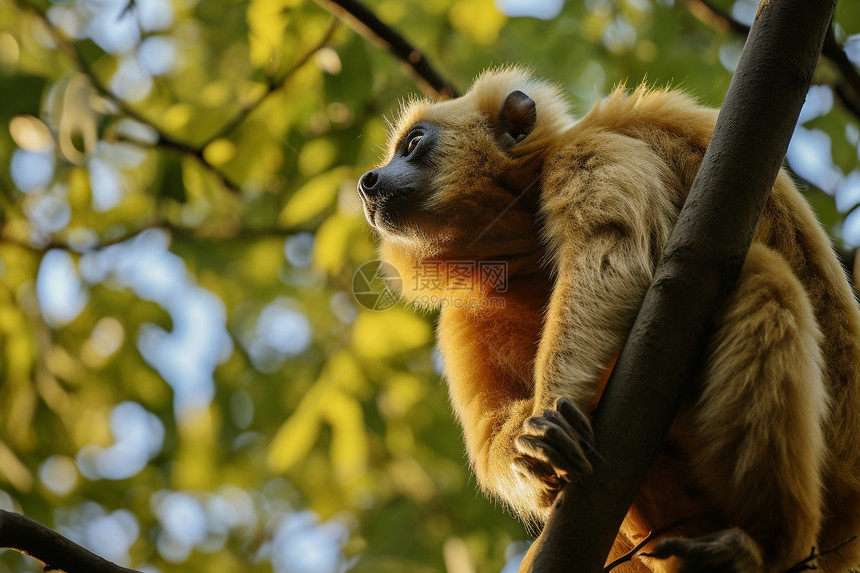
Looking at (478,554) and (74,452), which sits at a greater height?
(478,554)

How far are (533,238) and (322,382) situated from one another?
201 cm

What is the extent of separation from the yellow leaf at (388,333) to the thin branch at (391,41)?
1375 mm

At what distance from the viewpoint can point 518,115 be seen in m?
3.58

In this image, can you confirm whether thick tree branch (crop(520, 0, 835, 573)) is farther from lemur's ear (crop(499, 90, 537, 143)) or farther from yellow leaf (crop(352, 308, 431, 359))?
yellow leaf (crop(352, 308, 431, 359))

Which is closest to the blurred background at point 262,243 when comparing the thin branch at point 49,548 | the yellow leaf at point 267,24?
the yellow leaf at point 267,24

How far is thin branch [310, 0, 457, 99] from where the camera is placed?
4.07 metres

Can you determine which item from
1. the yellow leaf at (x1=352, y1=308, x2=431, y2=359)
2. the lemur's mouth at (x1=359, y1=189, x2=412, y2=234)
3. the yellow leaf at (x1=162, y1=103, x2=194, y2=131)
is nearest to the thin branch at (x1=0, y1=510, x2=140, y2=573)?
the lemur's mouth at (x1=359, y1=189, x2=412, y2=234)

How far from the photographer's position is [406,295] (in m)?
3.90

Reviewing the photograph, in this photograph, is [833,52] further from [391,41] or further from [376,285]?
[376,285]

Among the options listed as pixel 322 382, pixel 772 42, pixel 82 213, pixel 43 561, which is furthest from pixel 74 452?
pixel 772 42

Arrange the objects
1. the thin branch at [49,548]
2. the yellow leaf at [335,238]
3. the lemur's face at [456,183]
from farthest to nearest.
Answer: the yellow leaf at [335,238], the lemur's face at [456,183], the thin branch at [49,548]

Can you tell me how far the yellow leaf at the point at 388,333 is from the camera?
184 inches

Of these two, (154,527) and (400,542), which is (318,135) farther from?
(154,527)

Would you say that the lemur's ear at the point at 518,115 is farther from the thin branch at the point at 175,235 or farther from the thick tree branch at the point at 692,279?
the thin branch at the point at 175,235
